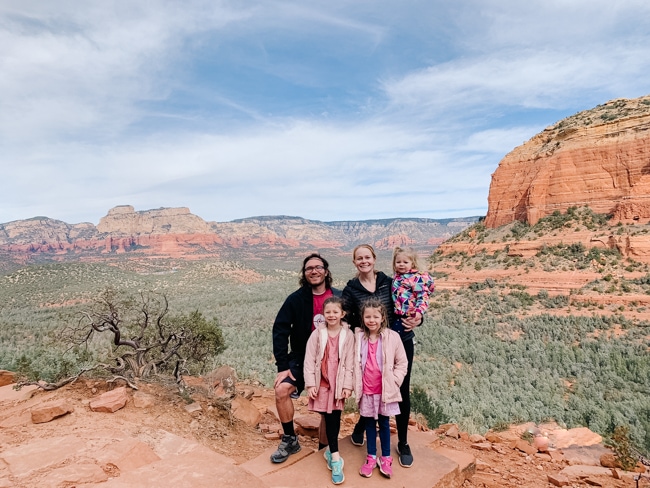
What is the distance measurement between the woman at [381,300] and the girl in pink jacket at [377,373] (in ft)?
0.68

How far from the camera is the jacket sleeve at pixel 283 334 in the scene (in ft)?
11.9

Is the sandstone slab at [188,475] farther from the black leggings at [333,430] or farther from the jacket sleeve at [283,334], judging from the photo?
the jacket sleeve at [283,334]

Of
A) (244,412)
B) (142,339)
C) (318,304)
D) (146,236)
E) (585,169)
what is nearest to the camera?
(318,304)

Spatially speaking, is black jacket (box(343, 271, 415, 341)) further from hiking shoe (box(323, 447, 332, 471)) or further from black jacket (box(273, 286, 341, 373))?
hiking shoe (box(323, 447, 332, 471))

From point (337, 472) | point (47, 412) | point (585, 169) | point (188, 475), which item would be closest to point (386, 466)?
point (337, 472)

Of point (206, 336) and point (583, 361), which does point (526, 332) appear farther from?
point (206, 336)

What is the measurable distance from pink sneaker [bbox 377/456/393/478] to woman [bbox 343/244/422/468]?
0.93ft

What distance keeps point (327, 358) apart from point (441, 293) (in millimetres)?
23048

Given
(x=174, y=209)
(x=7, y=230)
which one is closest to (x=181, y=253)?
(x=174, y=209)

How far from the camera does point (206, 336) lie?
392 inches

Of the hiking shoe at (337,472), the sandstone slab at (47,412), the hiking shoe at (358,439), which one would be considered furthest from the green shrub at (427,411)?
the sandstone slab at (47,412)

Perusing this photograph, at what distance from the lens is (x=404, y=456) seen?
3.44 meters

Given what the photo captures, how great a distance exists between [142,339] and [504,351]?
12.9 meters

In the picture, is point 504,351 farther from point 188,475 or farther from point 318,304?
point 188,475
